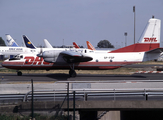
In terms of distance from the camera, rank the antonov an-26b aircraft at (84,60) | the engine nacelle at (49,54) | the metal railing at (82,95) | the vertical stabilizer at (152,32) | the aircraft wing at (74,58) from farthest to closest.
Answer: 1. the vertical stabilizer at (152,32)
2. the antonov an-26b aircraft at (84,60)
3. the aircraft wing at (74,58)
4. the engine nacelle at (49,54)
5. the metal railing at (82,95)

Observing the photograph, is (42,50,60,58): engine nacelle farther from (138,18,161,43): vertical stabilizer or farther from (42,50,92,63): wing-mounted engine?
(138,18,161,43): vertical stabilizer

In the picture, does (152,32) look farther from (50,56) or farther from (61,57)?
(50,56)

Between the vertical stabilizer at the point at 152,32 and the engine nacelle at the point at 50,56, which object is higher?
the vertical stabilizer at the point at 152,32

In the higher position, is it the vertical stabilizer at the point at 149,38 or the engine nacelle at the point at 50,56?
the vertical stabilizer at the point at 149,38

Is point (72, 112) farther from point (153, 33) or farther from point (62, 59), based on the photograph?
point (153, 33)

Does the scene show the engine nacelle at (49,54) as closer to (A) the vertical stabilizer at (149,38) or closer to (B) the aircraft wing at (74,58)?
(B) the aircraft wing at (74,58)

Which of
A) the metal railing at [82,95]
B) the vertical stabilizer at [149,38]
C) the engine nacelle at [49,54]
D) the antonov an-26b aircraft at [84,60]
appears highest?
the vertical stabilizer at [149,38]

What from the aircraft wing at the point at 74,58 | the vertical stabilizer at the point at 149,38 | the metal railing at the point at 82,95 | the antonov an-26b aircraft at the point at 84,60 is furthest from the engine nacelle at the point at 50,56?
the metal railing at the point at 82,95

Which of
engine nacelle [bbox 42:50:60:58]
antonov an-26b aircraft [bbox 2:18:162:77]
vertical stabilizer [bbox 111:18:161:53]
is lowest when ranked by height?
antonov an-26b aircraft [bbox 2:18:162:77]

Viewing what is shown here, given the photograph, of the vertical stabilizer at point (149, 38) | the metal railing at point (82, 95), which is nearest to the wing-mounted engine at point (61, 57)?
the vertical stabilizer at point (149, 38)

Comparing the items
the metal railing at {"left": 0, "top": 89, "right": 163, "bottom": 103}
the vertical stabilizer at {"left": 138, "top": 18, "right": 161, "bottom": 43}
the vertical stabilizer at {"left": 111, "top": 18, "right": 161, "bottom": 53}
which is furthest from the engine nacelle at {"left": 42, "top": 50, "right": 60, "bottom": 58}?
the metal railing at {"left": 0, "top": 89, "right": 163, "bottom": 103}

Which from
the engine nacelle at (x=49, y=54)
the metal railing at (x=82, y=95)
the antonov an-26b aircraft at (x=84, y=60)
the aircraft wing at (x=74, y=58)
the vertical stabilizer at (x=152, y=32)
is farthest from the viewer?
the vertical stabilizer at (x=152, y=32)

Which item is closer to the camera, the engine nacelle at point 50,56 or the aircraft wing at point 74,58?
the engine nacelle at point 50,56

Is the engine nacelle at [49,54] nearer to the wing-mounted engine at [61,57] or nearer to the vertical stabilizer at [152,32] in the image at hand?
the wing-mounted engine at [61,57]
